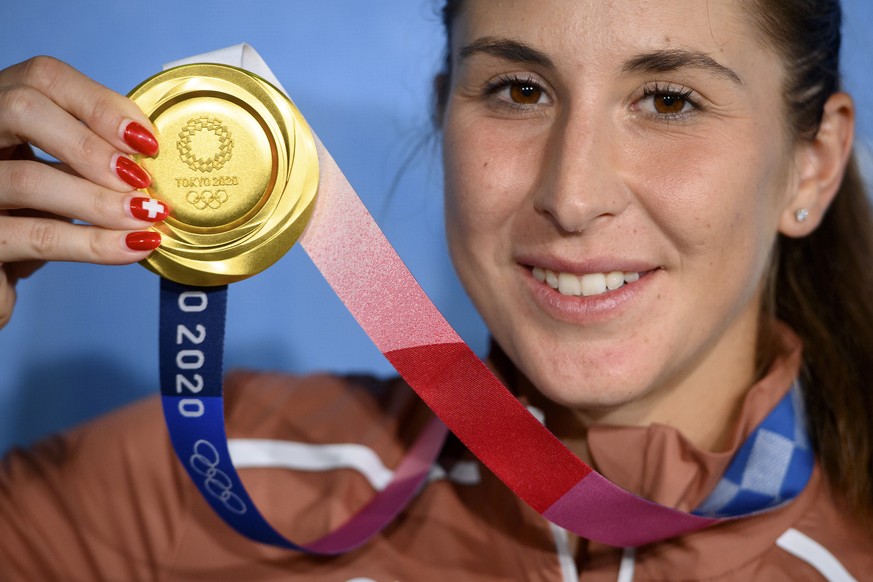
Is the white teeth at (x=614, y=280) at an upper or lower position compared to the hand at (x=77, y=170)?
lower

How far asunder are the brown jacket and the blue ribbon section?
10.0 inches

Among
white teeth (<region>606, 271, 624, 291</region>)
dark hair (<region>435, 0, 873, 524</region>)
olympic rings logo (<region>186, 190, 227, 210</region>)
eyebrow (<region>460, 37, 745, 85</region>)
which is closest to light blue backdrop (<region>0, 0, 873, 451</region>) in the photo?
dark hair (<region>435, 0, 873, 524</region>)

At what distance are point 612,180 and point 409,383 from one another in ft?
1.16

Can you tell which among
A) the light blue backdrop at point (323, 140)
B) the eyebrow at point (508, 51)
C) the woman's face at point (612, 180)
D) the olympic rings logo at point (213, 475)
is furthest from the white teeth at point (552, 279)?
the light blue backdrop at point (323, 140)

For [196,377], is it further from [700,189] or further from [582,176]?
[700,189]

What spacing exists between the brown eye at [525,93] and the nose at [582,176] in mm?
91

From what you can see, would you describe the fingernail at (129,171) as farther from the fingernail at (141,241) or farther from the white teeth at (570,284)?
the white teeth at (570,284)

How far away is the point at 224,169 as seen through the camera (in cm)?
127

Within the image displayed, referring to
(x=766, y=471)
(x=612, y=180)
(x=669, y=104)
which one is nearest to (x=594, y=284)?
(x=612, y=180)

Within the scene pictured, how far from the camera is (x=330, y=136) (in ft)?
7.85

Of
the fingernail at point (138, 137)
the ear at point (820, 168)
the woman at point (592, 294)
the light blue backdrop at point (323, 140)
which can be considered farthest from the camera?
the light blue backdrop at point (323, 140)

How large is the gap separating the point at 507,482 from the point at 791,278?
2.28 ft

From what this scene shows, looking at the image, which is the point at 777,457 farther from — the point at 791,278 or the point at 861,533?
the point at 791,278

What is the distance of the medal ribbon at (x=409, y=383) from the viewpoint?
1315 millimetres
